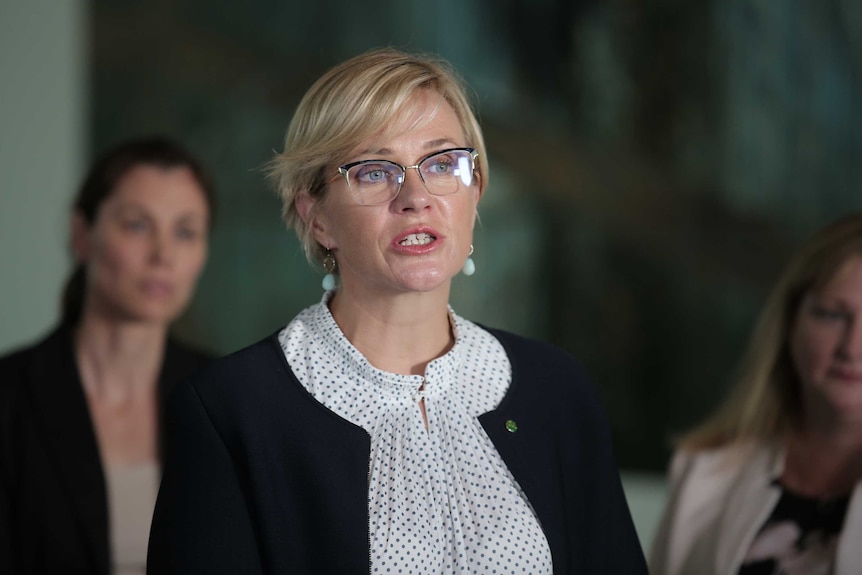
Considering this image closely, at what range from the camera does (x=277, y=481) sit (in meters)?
1.64

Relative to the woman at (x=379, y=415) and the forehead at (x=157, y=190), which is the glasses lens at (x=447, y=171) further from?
the forehead at (x=157, y=190)

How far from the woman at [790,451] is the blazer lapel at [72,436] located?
58.7 inches

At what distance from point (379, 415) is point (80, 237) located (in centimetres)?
182

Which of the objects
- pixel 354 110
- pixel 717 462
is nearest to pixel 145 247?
pixel 354 110

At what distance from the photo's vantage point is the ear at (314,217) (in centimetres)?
181

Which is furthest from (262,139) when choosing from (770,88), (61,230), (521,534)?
(521,534)

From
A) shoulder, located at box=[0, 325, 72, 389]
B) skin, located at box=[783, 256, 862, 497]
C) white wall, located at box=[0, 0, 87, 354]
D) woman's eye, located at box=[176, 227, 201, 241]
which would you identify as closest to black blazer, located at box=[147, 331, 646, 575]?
skin, located at box=[783, 256, 862, 497]

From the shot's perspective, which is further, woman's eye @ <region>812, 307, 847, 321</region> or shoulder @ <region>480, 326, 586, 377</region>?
woman's eye @ <region>812, 307, 847, 321</region>

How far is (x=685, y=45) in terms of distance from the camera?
3941 millimetres

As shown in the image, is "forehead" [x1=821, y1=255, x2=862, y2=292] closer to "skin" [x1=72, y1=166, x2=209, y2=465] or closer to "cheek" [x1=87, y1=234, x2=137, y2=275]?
"skin" [x1=72, y1=166, x2=209, y2=465]

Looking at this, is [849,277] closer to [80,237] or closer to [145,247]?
[145,247]

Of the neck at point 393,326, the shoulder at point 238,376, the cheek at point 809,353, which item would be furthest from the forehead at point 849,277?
the shoulder at point 238,376

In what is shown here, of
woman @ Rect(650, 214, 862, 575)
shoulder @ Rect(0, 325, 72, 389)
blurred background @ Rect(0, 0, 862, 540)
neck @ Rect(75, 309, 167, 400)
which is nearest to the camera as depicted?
woman @ Rect(650, 214, 862, 575)

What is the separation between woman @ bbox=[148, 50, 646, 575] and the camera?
1632 millimetres
